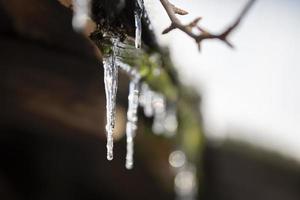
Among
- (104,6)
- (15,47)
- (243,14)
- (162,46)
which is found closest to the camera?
(243,14)

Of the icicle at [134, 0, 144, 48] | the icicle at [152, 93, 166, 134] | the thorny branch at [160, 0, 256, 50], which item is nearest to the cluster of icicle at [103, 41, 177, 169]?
the icicle at [152, 93, 166, 134]

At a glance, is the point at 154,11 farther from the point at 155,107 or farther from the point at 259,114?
the point at 259,114

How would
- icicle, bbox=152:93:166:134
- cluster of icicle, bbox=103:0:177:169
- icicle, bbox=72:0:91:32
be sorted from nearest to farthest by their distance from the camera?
1. icicle, bbox=72:0:91:32
2. cluster of icicle, bbox=103:0:177:169
3. icicle, bbox=152:93:166:134

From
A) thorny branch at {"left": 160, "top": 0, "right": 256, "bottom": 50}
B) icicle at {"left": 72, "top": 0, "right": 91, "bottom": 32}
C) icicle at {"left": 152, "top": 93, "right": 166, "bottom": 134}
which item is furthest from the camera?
icicle at {"left": 152, "top": 93, "right": 166, "bottom": 134}

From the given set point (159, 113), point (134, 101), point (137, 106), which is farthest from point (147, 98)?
point (134, 101)

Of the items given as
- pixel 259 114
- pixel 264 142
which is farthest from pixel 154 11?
pixel 259 114

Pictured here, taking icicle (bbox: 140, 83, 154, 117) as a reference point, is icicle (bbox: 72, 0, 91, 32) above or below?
above

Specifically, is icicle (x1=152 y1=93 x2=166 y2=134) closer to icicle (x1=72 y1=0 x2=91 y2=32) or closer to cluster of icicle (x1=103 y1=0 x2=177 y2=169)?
cluster of icicle (x1=103 y1=0 x2=177 y2=169)

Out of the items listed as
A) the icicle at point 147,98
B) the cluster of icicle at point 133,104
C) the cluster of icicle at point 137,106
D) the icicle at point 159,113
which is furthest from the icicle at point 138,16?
the icicle at point 159,113
